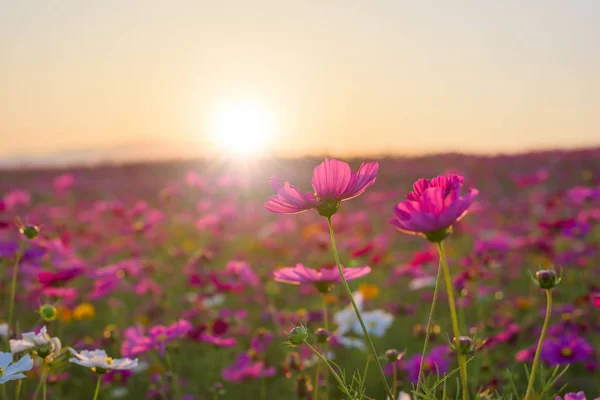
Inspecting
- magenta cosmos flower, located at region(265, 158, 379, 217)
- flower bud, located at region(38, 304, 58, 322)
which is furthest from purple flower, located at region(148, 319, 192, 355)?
magenta cosmos flower, located at region(265, 158, 379, 217)

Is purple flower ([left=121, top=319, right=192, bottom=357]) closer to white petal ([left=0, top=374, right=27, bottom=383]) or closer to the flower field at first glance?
the flower field

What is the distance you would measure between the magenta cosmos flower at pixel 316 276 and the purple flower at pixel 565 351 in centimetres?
95

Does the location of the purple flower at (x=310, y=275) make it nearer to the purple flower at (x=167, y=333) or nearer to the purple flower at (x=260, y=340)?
the purple flower at (x=167, y=333)

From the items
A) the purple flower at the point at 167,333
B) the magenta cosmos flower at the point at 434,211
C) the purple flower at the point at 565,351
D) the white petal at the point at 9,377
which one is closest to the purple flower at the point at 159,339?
the purple flower at the point at 167,333

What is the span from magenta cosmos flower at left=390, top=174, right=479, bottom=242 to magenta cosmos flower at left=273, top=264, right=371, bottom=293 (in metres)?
0.19

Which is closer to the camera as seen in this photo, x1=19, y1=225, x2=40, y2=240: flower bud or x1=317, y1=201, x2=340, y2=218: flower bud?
x1=317, y1=201, x2=340, y2=218: flower bud

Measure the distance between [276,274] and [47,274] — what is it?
0.87 metres

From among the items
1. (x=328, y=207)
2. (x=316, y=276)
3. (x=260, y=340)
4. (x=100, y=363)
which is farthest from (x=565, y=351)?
(x=100, y=363)

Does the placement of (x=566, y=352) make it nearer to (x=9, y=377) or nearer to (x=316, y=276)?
(x=316, y=276)

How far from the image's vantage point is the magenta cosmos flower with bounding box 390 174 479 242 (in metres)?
0.74

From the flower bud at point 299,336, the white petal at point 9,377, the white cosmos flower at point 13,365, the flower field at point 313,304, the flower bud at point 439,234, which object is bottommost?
the flower field at point 313,304

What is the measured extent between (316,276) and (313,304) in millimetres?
2616

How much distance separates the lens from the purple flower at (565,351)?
165 centimetres

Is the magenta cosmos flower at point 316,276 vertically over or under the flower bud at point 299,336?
over
